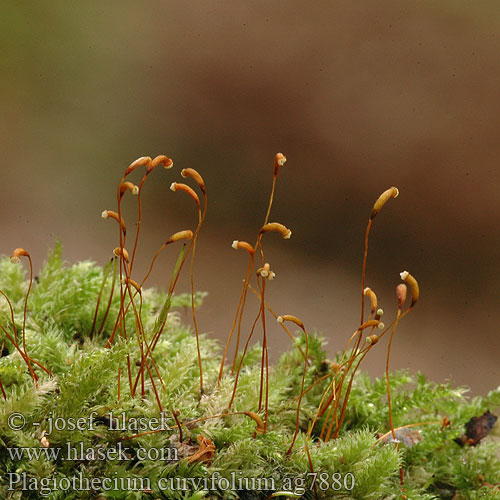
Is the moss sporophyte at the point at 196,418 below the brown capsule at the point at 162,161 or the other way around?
below

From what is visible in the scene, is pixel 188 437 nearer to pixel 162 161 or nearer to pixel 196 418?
pixel 196 418

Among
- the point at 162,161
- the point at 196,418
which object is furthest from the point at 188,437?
the point at 162,161

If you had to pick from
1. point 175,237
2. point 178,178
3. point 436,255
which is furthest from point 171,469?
point 178,178

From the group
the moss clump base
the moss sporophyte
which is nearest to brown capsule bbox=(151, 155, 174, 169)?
the moss sporophyte

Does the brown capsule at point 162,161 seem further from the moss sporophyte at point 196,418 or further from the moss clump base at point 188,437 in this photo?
the moss clump base at point 188,437

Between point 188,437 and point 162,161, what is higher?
point 162,161

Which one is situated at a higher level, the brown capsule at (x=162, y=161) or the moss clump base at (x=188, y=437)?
the brown capsule at (x=162, y=161)

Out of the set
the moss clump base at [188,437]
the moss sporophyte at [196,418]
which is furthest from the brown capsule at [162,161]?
the moss clump base at [188,437]

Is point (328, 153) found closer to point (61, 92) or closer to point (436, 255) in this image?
point (436, 255)

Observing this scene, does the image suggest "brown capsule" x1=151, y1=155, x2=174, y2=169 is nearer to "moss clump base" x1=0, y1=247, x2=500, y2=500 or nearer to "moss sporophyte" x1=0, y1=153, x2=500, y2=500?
"moss sporophyte" x1=0, y1=153, x2=500, y2=500
